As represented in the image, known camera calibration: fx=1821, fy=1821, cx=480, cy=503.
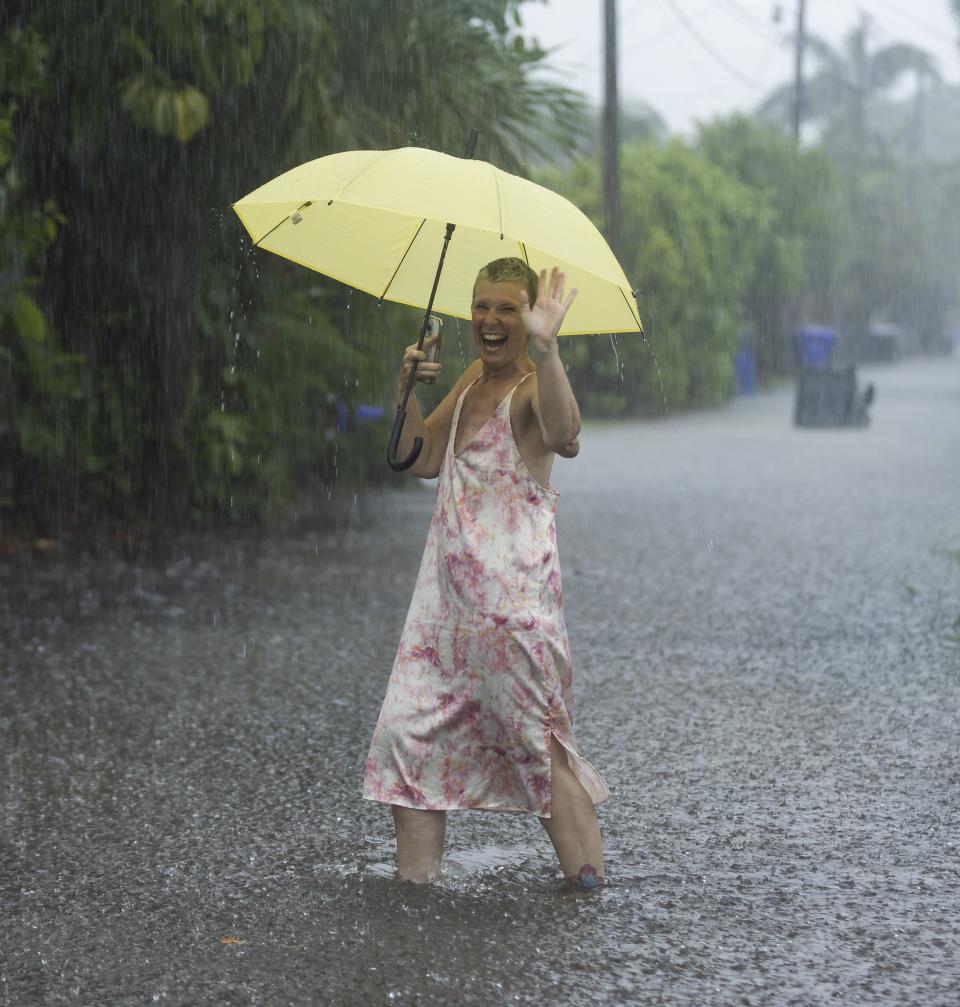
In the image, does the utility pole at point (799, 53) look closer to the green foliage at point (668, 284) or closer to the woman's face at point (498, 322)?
the green foliage at point (668, 284)

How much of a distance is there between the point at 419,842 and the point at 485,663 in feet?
1.59

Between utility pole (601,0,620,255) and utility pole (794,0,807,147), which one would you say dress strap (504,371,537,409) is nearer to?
utility pole (601,0,620,255)

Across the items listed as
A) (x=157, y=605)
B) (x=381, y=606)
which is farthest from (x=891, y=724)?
(x=157, y=605)

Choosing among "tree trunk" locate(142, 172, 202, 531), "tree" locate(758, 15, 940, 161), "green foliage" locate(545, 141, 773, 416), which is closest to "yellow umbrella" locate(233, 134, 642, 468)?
"tree trunk" locate(142, 172, 202, 531)

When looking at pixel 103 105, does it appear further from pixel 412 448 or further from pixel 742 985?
pixel 742 985

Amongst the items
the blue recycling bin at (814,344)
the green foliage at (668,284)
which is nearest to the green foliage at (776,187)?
the blue recycling bin at (814,344)

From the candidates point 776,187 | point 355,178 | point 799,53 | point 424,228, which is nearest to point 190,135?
point 424,228

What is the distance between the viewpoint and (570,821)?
4.46 metres

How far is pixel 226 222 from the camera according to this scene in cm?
1014

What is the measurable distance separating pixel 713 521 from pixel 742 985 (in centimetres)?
999

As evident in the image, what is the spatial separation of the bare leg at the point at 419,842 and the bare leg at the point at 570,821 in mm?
269

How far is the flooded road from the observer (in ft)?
13.2

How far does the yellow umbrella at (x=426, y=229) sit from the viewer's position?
14.6 feet

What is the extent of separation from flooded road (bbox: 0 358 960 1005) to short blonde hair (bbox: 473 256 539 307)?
151cm
